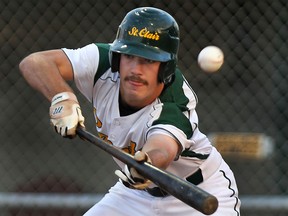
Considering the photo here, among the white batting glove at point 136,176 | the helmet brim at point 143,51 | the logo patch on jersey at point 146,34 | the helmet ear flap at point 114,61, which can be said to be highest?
the logo patch on jersey at point 146,34

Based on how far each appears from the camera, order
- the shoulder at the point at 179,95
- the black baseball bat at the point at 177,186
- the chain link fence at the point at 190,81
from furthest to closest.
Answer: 1. the chain link fence at the point at 190,81
2. the shoulder at the point at 179,95
3. the black baseball bat at the point at 177,186

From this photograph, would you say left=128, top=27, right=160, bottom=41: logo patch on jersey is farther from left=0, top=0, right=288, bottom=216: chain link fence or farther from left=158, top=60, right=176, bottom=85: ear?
left=0, top=0, right=288, bottom=216: chain link fence

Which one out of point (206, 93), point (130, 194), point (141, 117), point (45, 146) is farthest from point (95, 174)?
point (141, 117)

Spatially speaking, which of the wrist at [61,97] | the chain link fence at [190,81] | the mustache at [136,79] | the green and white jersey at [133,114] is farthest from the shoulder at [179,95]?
the chain link fence at [190,81]

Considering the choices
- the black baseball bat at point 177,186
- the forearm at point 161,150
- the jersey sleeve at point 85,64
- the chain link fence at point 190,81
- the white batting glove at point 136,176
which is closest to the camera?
the black baseball bat at point 177,186

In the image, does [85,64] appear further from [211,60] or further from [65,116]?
[211,60]

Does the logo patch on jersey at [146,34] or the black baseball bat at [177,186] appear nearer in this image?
the black baseball bat at [177,186]

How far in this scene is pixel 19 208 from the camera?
573 centimetres

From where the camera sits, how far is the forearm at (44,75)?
341 cm

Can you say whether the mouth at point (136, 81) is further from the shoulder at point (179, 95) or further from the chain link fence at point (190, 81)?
the chain link fence at point (190, 81)

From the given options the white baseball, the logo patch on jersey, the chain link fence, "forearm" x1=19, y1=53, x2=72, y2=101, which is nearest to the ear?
the logo patch on jersey

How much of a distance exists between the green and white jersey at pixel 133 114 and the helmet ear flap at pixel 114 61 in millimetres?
130

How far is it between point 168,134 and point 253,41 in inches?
115

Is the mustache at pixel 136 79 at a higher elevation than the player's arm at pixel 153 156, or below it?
higher
